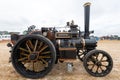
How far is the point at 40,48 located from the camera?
5.02 metres

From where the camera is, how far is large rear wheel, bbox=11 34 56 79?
483cm

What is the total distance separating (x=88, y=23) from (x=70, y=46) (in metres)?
1.33

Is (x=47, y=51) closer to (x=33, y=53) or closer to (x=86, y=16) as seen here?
(x=33, y=53)

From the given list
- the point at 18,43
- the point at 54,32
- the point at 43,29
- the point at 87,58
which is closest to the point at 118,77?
the point at 87,58

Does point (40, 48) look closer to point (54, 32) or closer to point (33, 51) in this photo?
point (33, 51)

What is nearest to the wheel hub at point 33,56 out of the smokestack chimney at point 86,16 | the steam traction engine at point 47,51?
the steam traction engine at point 47,51


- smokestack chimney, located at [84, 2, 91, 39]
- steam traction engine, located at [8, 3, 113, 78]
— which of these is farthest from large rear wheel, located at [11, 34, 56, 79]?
smokestack chimney, located at [84, 2, 91, 39]

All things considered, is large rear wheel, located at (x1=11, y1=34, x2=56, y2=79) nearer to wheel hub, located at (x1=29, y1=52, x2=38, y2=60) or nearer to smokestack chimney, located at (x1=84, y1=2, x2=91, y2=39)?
wheel hub, located at (x1=29, y1=52, x2=38, y2=60)

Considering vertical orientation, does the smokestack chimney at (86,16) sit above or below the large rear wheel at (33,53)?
above

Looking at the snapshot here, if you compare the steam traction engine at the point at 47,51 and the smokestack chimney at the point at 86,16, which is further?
the smokestack chimney at the point at 86,16

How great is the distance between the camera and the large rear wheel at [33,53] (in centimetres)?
483

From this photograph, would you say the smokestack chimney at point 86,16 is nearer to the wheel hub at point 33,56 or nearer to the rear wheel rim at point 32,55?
the rear wheel rim at point 32,55

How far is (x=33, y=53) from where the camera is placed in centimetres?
492

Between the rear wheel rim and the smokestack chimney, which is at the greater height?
the smokestack chimney
